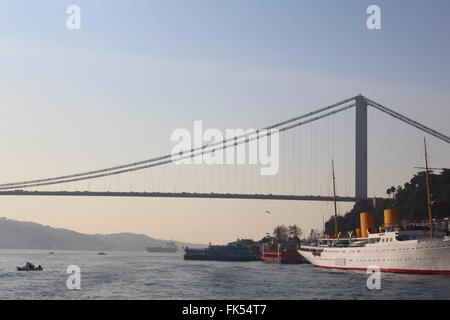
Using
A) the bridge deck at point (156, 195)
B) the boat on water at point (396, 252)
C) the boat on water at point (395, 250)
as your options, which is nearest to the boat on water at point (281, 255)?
the bridge deck at point (156, 195)

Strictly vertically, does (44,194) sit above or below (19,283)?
above

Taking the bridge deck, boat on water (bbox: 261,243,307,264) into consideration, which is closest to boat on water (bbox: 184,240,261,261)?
boat on water (bbox: 261,243,307,264)

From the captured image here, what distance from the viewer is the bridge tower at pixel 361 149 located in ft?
374

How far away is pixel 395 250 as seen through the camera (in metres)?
65.4

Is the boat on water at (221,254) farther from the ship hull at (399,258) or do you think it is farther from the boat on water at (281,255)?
the ship hull at (399,258)

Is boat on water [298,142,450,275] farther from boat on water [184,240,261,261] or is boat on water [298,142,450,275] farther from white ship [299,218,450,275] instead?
boat on water [184,240,261,261]

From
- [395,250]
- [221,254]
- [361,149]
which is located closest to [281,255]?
[221,254]

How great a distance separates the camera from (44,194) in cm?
11656

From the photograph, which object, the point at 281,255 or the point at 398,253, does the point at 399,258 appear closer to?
the point at 398,253

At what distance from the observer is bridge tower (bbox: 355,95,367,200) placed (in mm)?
114000

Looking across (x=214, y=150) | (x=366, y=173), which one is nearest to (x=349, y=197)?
(x=366, y=173)
